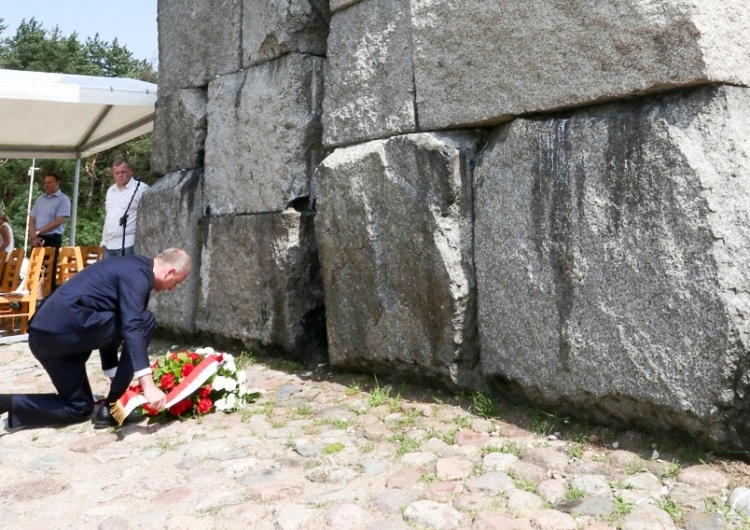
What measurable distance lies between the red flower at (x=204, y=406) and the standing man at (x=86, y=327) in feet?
1.17

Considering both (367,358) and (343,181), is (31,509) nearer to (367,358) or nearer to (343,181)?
(367,358)

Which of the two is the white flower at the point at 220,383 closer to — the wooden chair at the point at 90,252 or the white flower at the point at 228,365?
the white flower at the point at 228,365

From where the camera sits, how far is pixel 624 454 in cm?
314

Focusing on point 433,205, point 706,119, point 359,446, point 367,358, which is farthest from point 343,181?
point 706,119

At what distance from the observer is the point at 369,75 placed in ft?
14.4

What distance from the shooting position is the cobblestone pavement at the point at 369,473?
9.12ft

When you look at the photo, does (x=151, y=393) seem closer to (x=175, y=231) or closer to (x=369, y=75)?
(x=369, y=75)

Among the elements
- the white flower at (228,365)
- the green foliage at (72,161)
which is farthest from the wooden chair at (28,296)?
the green foliage at (72,161)

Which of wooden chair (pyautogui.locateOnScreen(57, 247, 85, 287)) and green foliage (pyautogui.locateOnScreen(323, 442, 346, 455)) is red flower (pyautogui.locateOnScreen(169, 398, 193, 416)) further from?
wooden chair (pyautogui.locateOnScreen(57, 247, 85, 287))

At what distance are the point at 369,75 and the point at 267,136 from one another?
101cm

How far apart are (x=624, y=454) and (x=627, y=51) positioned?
1.54 metres

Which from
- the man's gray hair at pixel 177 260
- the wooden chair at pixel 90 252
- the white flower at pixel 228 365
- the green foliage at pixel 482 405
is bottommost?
the green foliage at pixel 482 405

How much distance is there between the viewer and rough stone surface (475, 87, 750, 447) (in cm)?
292

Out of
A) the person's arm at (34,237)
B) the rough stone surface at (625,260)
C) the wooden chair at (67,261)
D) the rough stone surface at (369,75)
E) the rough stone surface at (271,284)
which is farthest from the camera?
the person's arm at (34,237)
